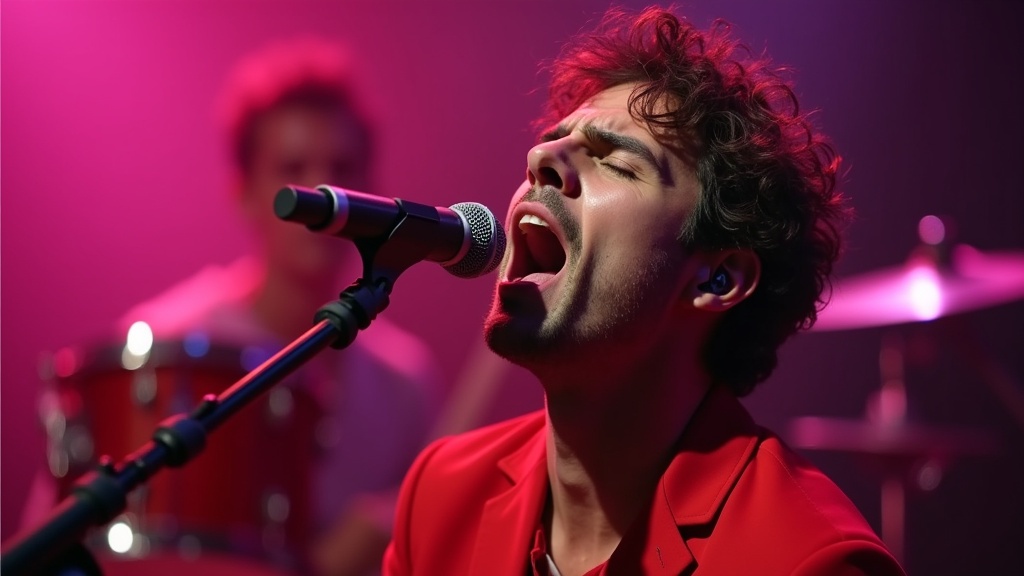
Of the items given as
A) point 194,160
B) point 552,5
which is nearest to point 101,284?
point 194,160

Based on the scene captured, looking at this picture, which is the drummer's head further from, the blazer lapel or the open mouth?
the blazer lapel

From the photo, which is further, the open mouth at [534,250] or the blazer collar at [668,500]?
the open mouth at [534,250]

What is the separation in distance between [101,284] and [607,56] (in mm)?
3114

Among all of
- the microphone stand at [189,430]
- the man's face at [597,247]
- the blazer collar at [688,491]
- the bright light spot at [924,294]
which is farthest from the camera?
the bright light spot at [924,294]

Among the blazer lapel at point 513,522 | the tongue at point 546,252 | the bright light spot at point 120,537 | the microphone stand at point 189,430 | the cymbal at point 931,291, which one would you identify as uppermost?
the microphone stand at point 189,430

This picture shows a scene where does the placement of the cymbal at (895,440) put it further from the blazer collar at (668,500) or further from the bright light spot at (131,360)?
the bright light spot at (131,360)

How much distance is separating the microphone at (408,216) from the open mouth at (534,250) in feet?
1.15

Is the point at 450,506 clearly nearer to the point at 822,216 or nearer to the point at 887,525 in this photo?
the point at 822,216

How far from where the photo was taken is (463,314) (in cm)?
424

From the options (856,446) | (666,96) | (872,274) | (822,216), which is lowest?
(856,446)

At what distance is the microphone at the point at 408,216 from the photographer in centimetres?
126

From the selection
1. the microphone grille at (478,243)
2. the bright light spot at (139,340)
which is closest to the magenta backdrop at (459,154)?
the bright light spot at (139,340)

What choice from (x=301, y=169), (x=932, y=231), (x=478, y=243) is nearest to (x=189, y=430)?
(x=478, y=243)

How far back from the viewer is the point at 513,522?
2.05m
